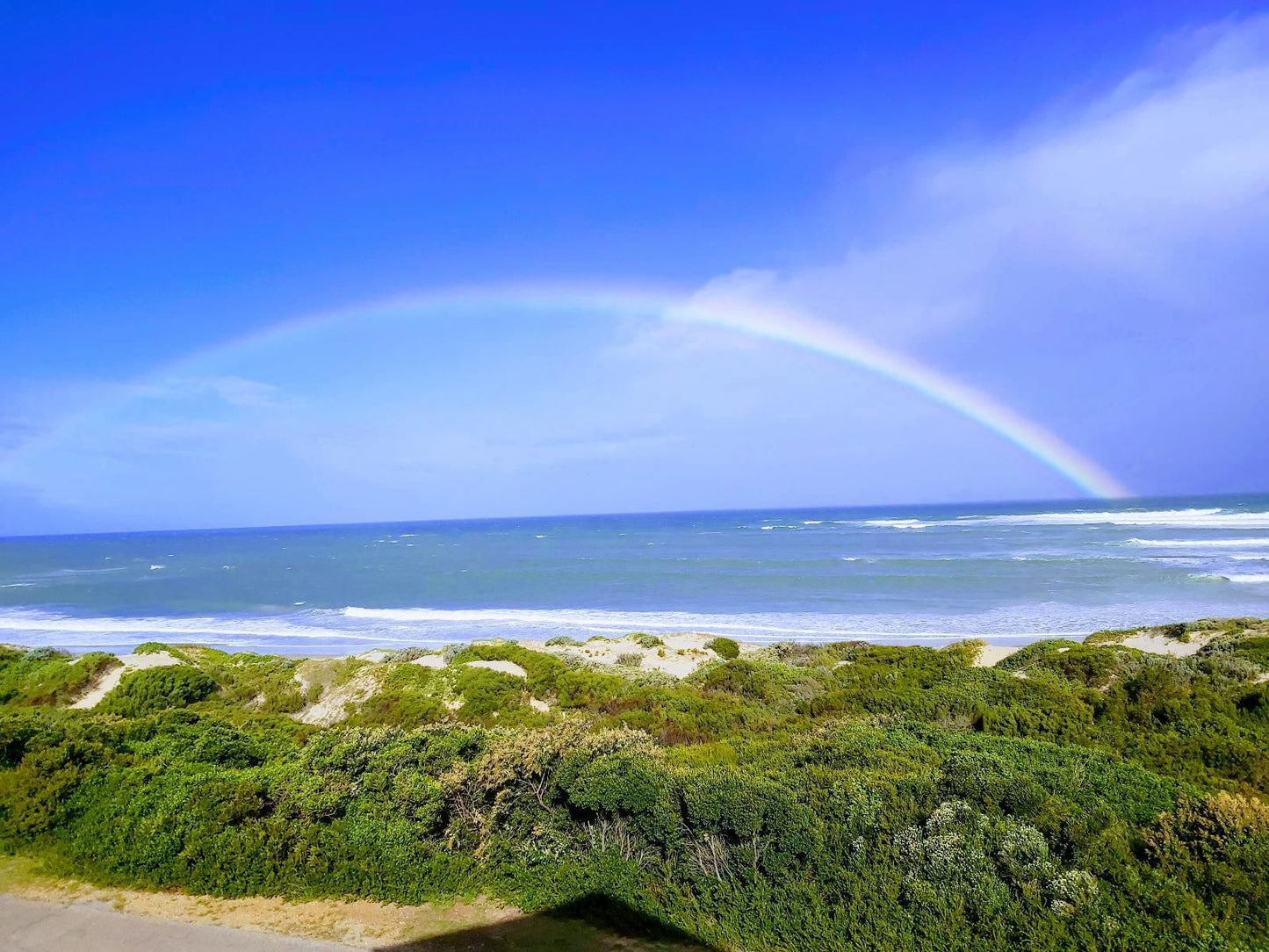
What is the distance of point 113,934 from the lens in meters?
5.02

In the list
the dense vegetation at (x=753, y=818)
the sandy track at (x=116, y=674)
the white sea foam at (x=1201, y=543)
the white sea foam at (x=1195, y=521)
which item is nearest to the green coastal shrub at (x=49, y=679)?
the sandy track at (x=116, y=674)

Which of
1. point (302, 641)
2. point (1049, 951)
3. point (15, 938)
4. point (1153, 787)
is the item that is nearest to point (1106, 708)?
point (1153, 787)

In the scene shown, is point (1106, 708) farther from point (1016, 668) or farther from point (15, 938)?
point (15, 938)

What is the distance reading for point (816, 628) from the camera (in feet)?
89.1

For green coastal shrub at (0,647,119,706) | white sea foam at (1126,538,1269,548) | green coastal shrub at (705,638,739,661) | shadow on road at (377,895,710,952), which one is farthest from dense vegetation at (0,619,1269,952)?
white sea foam at (1126,538,1269,548)

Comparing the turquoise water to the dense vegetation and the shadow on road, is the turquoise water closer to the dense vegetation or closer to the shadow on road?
the dense vegetation

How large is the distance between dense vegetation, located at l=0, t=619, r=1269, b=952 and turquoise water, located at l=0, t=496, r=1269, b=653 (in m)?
18.3

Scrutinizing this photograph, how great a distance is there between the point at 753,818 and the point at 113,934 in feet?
16.1

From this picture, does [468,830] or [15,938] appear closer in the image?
[15,938]

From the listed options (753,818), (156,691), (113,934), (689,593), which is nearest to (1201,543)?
(689,593)

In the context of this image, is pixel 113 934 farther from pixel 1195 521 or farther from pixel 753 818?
pixel 1195 521

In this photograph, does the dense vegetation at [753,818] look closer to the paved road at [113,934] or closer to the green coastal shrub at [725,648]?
the paved road at [113,934]

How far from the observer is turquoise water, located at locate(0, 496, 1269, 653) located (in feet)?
92.6

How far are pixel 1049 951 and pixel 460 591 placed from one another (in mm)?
41381
